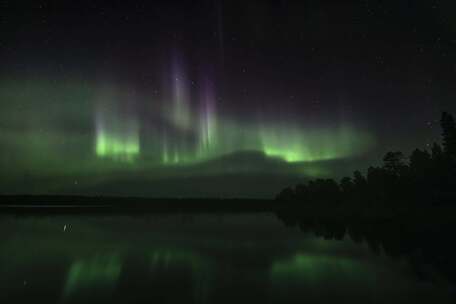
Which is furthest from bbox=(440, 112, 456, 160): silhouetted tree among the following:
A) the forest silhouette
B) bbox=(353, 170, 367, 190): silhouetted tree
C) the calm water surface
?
the calm water surface

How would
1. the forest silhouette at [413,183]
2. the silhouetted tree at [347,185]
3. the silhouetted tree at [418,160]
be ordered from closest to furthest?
the forest silhouette at [413,183]
the silhouetted tree at [418,160]
the silhouetted tree at [347,185]

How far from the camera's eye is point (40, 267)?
18.3 metres

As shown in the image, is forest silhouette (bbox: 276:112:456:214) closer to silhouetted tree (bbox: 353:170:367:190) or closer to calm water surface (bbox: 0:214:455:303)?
silhouetted tree (bbox: 353:170:367:190)

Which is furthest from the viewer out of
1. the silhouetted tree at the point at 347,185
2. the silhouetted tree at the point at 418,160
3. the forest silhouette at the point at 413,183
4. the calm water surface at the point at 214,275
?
the silhouetted tree at the point at 347,185

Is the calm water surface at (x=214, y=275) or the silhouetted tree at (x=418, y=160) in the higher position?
the silhouetted tree at (x=418, y=160)

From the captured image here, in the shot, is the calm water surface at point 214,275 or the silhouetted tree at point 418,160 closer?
the calm water surface at point 214,275

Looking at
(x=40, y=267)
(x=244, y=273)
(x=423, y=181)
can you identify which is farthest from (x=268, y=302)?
(x=423, y=181)

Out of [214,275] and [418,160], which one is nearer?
[214,275]

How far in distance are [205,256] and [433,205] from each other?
60.0 m

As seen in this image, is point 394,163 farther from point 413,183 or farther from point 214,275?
point 214,275

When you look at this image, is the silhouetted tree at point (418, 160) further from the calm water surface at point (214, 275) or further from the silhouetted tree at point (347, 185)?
the calm water surface at point (214, 275)

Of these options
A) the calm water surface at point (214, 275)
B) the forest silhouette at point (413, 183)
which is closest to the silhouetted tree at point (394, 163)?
the forest silhouette at point (413, 183)

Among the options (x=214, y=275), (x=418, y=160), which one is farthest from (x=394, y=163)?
(x=214, y=275)

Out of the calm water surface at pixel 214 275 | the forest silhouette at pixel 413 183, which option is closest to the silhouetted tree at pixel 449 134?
the forest silhouette at pixel 413 183
